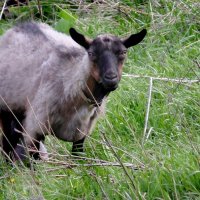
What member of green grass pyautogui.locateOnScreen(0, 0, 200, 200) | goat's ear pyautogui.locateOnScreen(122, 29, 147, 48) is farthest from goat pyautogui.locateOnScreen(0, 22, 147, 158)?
green grass pyautogui.locateOnScreen(0, 0, 200, 200)

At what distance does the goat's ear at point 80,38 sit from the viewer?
26.2ft

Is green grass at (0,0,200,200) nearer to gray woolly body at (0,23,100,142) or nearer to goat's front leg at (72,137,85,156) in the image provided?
goat's front leg at (72,137,85,156)

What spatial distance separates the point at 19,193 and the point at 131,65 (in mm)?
3334

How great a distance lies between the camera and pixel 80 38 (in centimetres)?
801

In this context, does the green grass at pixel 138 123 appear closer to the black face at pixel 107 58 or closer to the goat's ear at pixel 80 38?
the black face at pixel 107 58

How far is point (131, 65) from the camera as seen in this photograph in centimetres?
990

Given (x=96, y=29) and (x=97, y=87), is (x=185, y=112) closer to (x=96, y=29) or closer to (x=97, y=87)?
(x=97, y=87)

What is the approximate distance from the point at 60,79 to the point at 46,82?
0.13 metres

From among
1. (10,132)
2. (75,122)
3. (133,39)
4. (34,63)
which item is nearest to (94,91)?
(75,122)

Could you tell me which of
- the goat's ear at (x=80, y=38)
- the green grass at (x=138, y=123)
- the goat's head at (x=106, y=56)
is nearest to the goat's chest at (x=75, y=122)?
the green grass at (x=138, y=123)

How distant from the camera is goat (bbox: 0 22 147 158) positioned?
7.85 m

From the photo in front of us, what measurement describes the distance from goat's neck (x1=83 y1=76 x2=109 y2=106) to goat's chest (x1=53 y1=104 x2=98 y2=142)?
13cm

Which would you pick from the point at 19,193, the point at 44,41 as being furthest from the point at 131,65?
the point at 19,193

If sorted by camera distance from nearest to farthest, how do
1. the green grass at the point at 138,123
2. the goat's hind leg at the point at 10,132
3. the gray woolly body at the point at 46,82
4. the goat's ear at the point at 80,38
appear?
the green grass at the point at 138,123 < the goat's ear at the point at 80,38 < the gray woolly body at the point at 46,82 < the goat's hind leg at the point at 10,132
